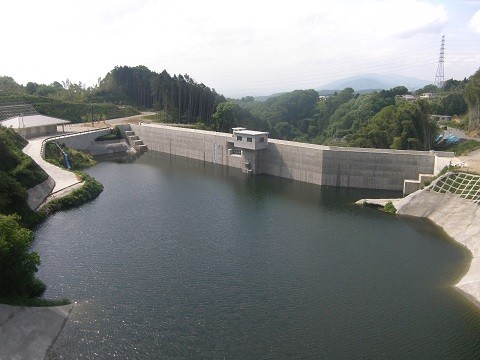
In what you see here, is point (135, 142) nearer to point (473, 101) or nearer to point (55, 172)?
point (55, 172)

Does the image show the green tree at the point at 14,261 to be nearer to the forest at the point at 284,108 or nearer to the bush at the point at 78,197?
the bush at the point at 78,197

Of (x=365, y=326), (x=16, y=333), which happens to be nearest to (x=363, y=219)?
(x=365, y=326)

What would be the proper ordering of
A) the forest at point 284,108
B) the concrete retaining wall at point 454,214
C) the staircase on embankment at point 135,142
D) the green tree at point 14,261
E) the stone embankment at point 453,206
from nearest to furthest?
the green tree at point 14,261 < the concrete retaining wall at point 454,214 < the stone embankment at point 453,206 < the forest at point 284,108 < the staircase on embankment at point 135,142

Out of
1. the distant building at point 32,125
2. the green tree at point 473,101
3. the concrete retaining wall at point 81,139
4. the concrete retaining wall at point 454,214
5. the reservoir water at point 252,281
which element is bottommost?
the reservoir water at point 252,281

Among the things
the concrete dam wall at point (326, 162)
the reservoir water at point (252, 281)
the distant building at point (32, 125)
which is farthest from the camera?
the distant building at point (32, 125)

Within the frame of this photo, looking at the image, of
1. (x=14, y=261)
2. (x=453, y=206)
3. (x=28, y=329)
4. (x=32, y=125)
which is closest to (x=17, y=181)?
(x=14, y=261)

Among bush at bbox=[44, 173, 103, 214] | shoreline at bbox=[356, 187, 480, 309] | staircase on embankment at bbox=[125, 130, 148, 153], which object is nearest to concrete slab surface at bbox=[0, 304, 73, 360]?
bush at bbox=[44, 173, 103, 214]

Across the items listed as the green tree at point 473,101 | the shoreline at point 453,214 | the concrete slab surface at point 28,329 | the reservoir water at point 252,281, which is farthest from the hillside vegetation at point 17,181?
the green tree at point 473,101
